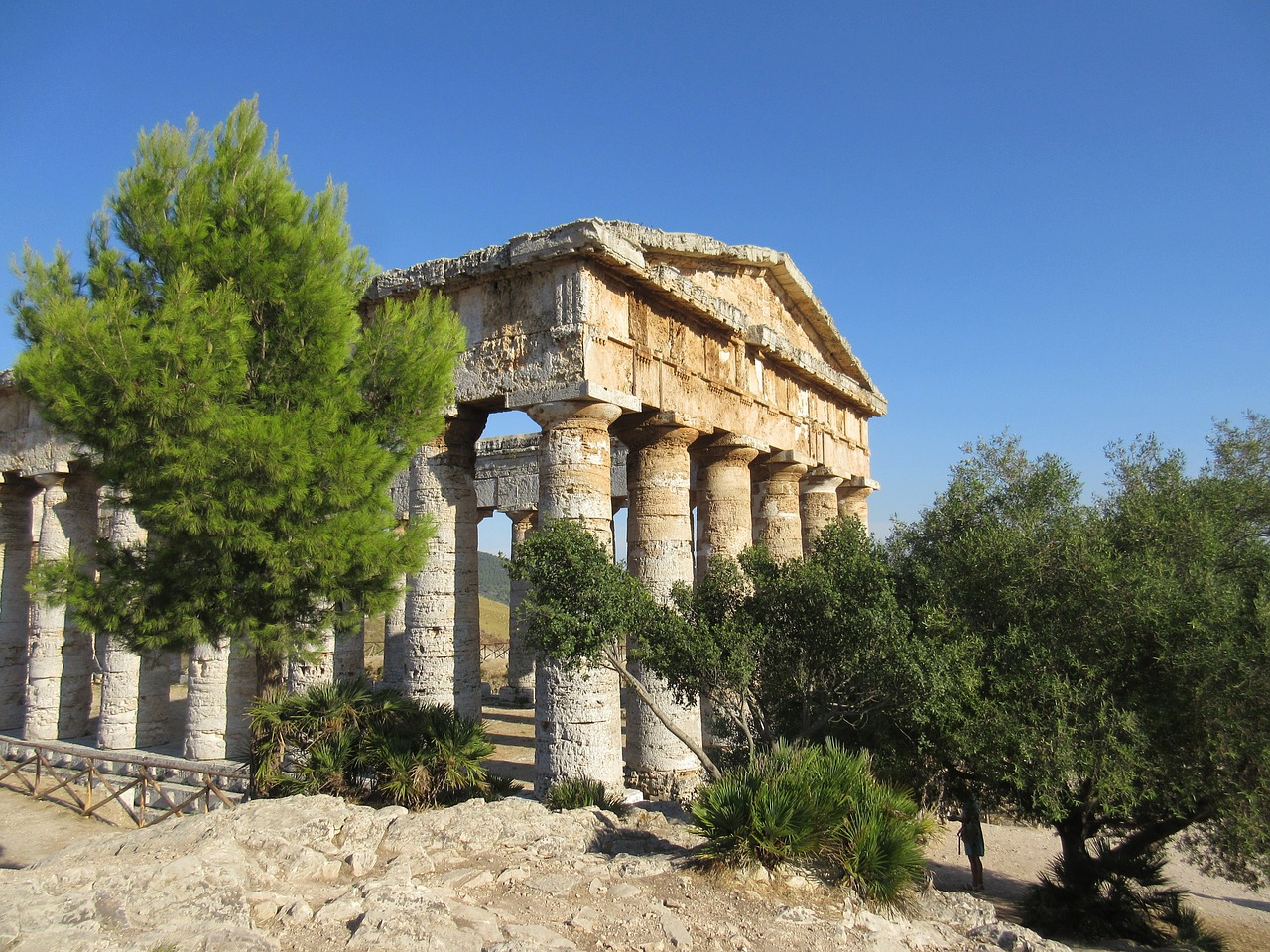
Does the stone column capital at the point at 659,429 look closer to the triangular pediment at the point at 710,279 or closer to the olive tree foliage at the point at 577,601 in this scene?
the triangular pediment at the point at 710,279

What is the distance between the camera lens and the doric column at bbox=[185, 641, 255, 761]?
14.0 m

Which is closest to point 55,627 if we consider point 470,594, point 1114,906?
point 470,594

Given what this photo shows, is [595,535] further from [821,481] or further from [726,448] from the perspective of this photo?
[821,481]

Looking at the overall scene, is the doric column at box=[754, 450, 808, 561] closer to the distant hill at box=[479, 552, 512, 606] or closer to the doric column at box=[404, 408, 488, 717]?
the doric column at box=[404, 408, 488, 717]

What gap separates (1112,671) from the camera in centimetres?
846

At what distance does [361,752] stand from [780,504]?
339 inches

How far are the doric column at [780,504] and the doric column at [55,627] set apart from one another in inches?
498

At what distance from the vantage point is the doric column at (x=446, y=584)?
1156 cm

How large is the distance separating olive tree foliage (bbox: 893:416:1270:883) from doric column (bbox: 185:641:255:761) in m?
10.7

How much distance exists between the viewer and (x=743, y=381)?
548 inches

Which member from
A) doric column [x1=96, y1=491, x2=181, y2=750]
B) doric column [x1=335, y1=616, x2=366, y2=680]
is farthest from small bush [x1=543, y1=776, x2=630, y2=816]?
doric column [x1=96, y1=491, x2=181, y2=750]

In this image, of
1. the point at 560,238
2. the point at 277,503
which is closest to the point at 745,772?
the point at 277,503

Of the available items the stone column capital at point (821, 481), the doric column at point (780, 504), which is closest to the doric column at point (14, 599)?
the doric column at point (780, 504)

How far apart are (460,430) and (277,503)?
12.7ft
